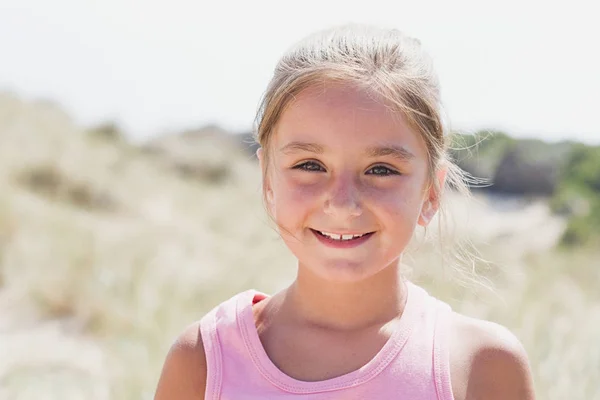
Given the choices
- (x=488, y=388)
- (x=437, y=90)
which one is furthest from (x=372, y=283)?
(x=437, y=90)

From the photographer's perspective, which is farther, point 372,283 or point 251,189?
point 251,189

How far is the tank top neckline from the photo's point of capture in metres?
1.71

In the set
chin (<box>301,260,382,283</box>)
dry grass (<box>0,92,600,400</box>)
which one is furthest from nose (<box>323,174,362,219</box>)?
dry grass (<box>0,92,600,400</box>)

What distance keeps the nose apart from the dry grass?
59cm

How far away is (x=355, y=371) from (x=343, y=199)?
0.38 metres

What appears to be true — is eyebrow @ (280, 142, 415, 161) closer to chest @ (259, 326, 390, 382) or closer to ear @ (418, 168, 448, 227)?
ear @ (418, 168, 448, 227)

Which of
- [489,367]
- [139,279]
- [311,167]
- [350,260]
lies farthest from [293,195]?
[139,279]

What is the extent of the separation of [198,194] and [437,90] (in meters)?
9.91

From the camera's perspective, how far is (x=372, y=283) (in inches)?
72.8

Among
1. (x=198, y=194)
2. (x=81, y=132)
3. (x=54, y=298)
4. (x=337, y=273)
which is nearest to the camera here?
(x=337, y=273)

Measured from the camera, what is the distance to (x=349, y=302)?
6.06 feet

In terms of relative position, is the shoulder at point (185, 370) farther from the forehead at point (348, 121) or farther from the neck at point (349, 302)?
the forehead at point (348, 121)

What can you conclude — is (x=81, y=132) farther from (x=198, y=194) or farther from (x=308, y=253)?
(x=308, y=253)

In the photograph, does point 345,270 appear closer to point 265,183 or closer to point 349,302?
point 349,302
